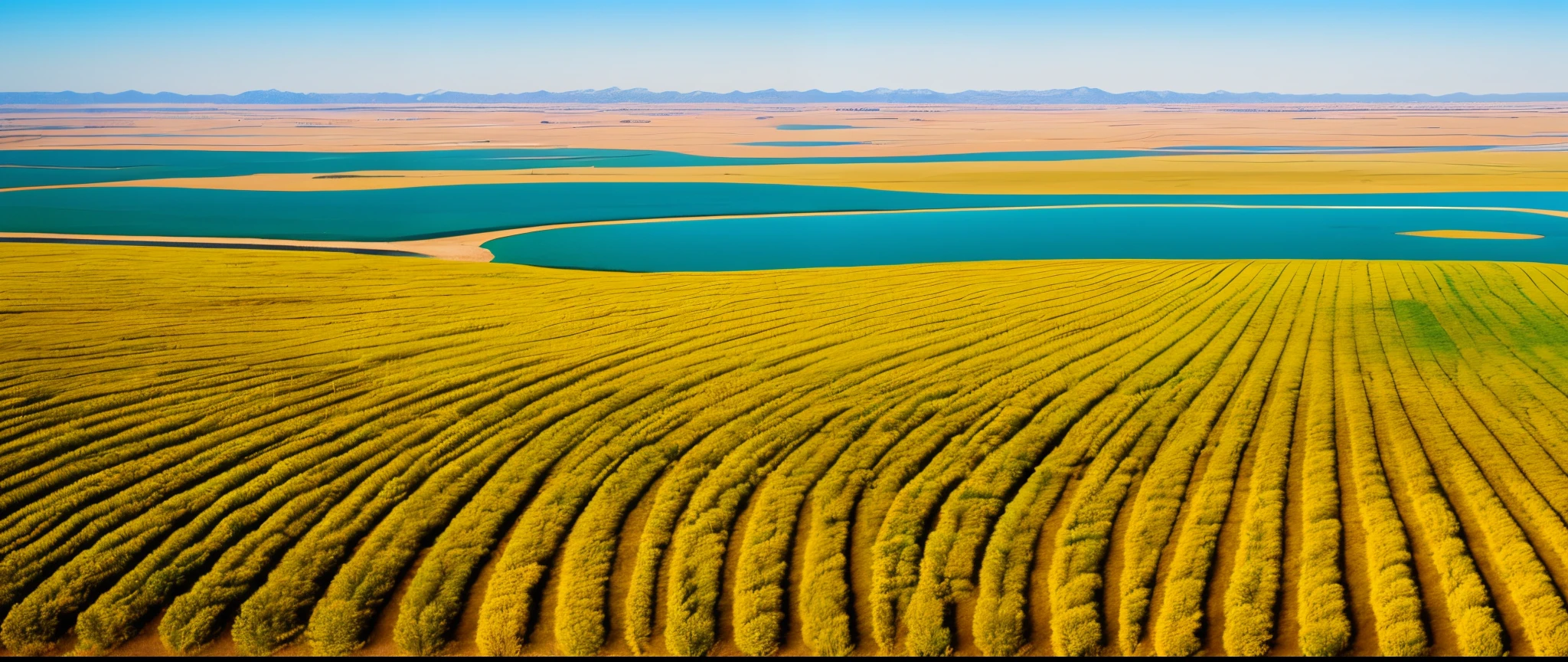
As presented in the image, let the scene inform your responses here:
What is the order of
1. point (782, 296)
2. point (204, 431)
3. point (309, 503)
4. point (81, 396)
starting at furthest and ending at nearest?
1. point (782, 296)
2. point (81, 396)
3. point (204, 431)
4. point (309, 503)

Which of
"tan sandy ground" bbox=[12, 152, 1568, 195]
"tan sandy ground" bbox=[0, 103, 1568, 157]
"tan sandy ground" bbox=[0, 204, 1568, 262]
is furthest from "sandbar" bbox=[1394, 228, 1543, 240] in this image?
"tan sandy ground" bbox=[0, 103, 1568, 157]

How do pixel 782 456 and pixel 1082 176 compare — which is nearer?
pixel 782 456

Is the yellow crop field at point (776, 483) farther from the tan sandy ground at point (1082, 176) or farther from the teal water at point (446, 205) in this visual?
the tan sandy ground at point (1082, 176)

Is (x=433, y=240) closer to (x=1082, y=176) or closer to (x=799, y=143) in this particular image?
(x=1082, y=176)

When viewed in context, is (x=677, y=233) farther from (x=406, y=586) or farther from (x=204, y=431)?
(x=406, y=586)

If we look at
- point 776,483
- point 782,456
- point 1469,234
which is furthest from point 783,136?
point 776,483

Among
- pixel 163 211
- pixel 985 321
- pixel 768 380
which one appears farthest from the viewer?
pixel 163 211

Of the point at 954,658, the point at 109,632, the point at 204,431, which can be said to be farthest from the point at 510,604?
the point at 204,431
